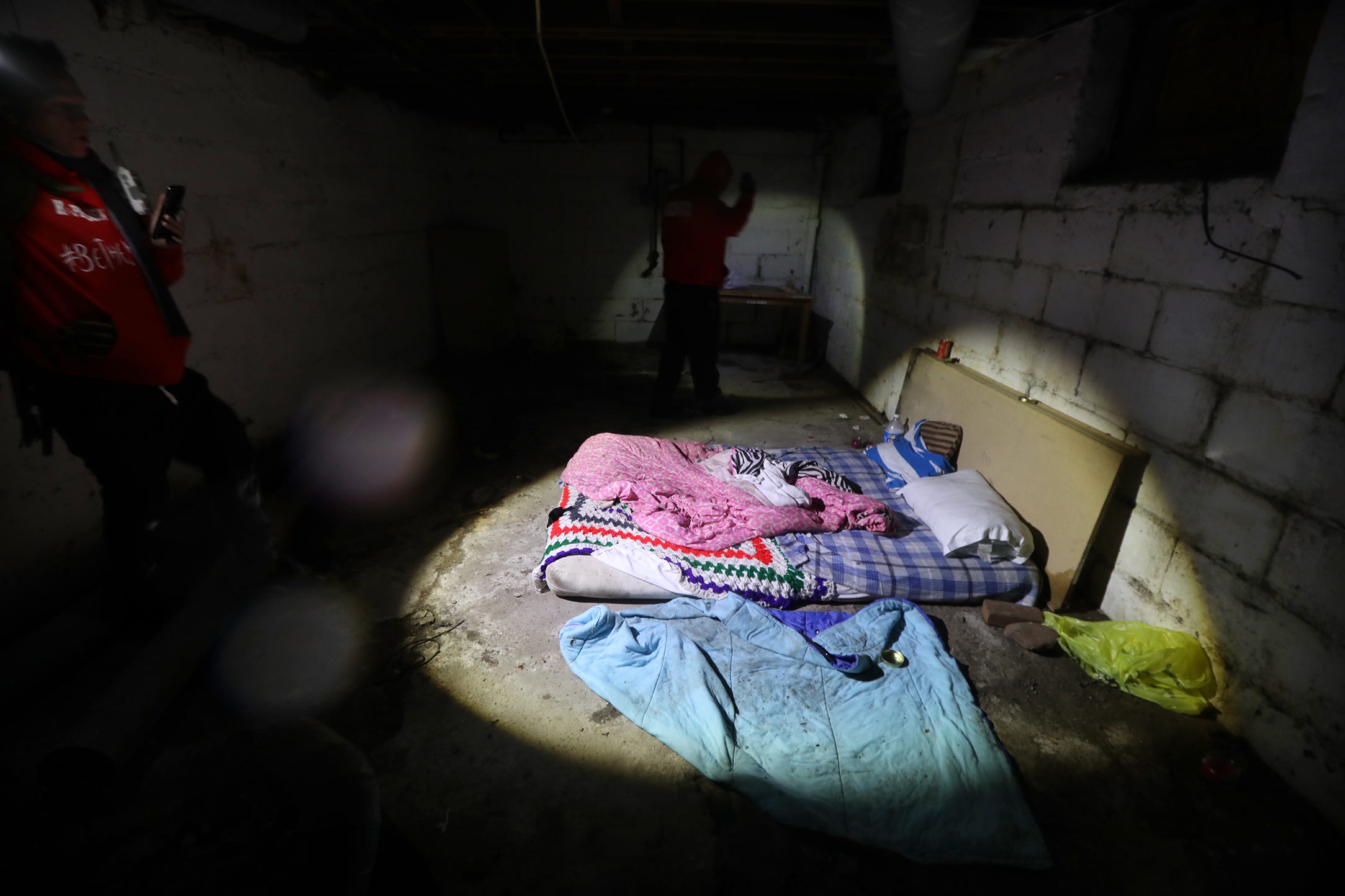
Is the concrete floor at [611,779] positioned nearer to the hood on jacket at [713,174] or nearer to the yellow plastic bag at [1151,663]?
the yellow plastic bag at [1151,663]

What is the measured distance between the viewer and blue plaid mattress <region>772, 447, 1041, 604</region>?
2488mm

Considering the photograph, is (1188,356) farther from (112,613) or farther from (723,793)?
(112,613)

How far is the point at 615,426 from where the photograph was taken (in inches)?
171

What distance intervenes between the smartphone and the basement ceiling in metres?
1.01

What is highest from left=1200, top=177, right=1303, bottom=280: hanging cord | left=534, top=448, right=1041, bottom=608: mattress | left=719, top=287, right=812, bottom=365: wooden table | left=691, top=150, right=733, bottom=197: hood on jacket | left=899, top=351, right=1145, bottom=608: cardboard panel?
left=691, top=150, right=733, bottom=197: hood on jacket

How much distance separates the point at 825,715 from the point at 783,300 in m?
4.68

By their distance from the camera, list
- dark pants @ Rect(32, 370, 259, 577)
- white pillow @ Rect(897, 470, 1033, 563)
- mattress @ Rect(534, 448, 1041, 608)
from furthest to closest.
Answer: white pillow @ Rect(897, 470, 1033, 563)
mattress @ Rect(534, 448, 1041, 608)
dark pants @ Rect(32, 370, 259, 577)

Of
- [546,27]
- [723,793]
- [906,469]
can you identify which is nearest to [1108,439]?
[906,469]

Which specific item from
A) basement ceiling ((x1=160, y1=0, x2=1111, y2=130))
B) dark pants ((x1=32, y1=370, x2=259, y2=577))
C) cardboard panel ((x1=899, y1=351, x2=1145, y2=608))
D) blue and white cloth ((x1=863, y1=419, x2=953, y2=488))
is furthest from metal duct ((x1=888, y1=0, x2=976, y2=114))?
dark pants ((x1=32, y1=370, x2=259, y2=577))

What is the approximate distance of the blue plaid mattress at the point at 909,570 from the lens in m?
2.49

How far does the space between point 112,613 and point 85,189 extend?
139cm

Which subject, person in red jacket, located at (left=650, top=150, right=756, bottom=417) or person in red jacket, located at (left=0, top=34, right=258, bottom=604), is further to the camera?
person in red jacket, located at (left=650, top=150, right=756, bottom=417)

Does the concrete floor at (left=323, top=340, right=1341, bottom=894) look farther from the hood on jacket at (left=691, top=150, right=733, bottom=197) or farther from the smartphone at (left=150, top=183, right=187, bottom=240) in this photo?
the hood on jacket at (left=691, top=150, right=733, bottom=197)

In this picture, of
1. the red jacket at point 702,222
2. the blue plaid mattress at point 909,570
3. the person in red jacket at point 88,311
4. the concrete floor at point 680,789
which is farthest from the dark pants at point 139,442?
the red jacket at point 702,222
